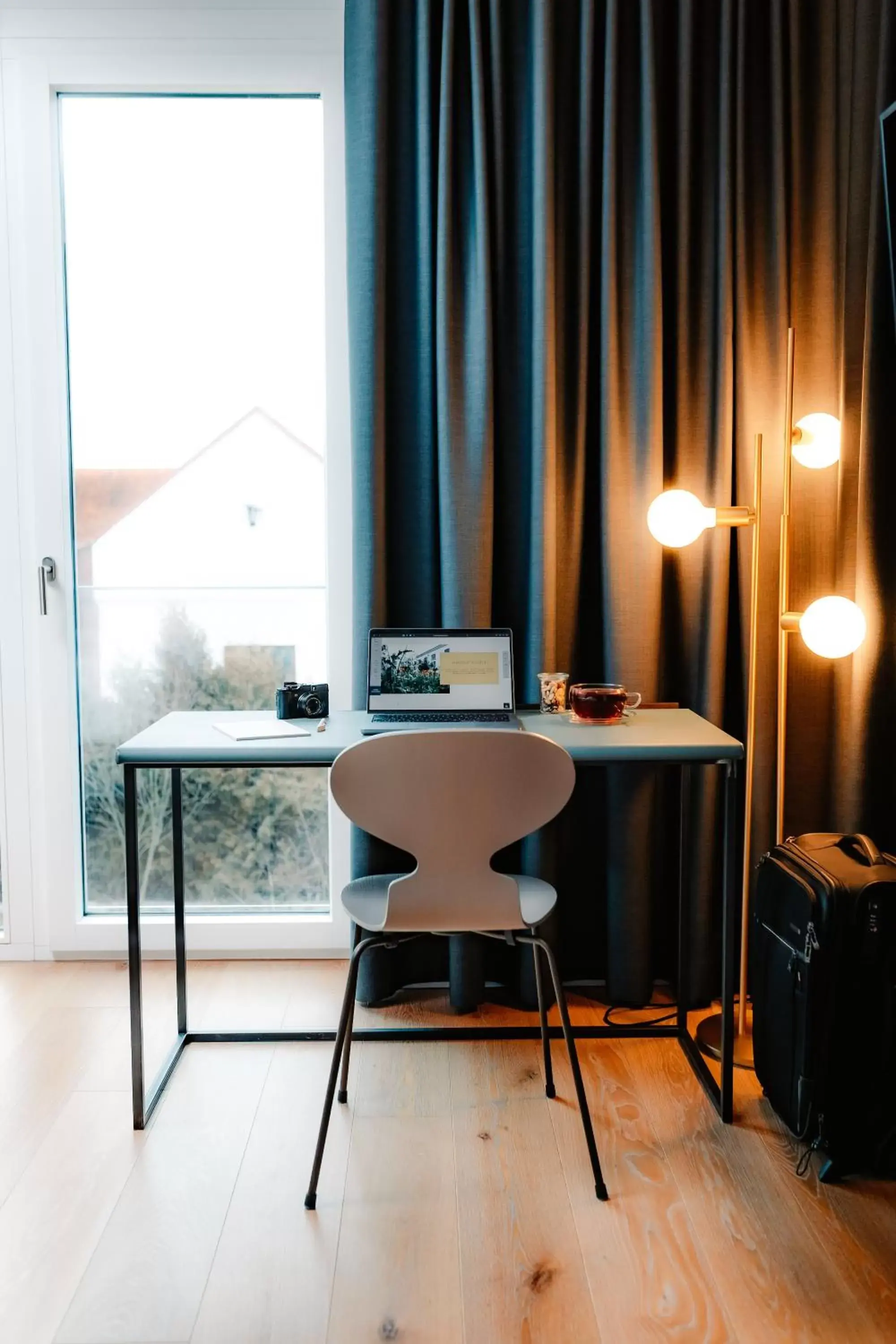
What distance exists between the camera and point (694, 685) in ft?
8.12

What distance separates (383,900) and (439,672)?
57cm

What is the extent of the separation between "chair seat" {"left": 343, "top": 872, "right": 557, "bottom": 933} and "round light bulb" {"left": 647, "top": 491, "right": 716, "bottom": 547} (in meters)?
0.77

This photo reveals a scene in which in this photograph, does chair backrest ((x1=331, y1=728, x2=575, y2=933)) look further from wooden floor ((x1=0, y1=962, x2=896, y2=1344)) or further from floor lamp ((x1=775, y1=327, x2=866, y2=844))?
floor lamp ((x1=775, y1=327, x2=866, y2=844))

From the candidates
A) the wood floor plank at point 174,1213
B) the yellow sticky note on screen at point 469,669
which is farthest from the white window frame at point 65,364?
the wood floor plank at point 174,1213

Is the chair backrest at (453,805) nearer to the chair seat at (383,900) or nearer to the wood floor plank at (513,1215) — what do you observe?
the chair seat at (383,900)

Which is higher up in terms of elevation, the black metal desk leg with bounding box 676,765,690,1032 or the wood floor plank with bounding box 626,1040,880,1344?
the black metal desk leg with bounding box 676,765,690,1032

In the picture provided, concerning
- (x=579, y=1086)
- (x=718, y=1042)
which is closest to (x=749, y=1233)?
(x=579, y=1086)

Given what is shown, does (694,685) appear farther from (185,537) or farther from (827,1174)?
(185,537)

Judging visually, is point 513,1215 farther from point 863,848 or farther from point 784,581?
point 784,581

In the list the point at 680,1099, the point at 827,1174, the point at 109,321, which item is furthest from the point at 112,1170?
the point at 109,321

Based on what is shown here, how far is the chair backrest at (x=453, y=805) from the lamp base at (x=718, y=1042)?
2.45 feet

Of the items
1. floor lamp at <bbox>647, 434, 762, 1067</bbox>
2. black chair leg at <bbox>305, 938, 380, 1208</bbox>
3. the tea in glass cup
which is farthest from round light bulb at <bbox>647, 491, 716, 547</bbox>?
black chair leg at <bbox>305, 938, 380, 1208</bbox>

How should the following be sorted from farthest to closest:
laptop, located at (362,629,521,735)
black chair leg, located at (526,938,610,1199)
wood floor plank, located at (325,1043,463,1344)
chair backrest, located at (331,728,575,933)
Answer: laptop, located at (362,629,521,735)
black chair leg, located at (526,938,610,1199)
chair backrest, located at (331,728,575,933)
wood floor plank, located at (325,1043,463,1344)

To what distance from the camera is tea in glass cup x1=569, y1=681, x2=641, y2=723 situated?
2148 millimetres
